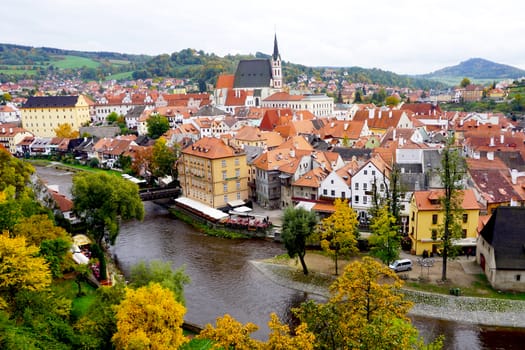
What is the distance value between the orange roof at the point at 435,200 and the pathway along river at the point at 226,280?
9659 millimetres

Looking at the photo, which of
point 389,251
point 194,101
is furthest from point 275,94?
point 389,251

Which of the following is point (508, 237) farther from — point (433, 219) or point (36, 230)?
point (36, 230)

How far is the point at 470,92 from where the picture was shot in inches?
5797

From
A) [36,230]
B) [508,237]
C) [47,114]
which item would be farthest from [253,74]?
[36,230]

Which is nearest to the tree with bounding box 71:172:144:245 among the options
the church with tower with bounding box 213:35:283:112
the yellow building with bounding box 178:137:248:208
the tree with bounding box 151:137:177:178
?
the yellow building with bounding box 178:137:248:208

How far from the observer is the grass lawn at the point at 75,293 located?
24.2 metres

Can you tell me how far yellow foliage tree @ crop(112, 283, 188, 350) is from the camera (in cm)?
1836

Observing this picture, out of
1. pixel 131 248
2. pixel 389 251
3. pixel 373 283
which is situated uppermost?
pixel 373 283

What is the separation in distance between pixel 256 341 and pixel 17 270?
12.5 m

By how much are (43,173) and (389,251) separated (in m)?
61.9

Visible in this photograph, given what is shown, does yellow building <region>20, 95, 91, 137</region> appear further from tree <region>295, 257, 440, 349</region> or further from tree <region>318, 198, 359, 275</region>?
tree <region>295, 257, 440, 349</region>

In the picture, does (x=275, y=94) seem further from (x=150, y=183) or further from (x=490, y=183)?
(x=490, y=183)

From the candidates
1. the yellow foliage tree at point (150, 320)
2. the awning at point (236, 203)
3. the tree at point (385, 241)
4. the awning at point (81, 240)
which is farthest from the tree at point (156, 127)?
the yellow foliage tree at point (150, 320)

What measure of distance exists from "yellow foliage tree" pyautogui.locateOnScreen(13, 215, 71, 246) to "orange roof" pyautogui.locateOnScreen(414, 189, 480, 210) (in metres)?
24.5
